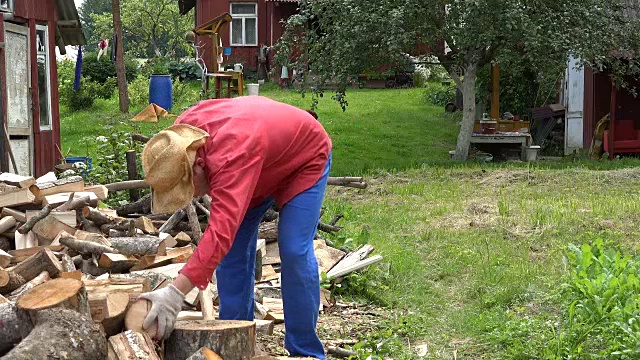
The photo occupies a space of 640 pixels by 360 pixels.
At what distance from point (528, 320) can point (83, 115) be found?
1985 cm

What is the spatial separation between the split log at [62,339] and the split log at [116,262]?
2.35 meters

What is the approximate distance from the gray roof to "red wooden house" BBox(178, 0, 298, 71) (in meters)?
16.7

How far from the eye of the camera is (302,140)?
5.02 m

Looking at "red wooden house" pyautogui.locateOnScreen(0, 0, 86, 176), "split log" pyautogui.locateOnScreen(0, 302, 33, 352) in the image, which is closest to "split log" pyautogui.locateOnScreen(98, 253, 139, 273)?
"split log" pyautogui.locateOnScreen(0, 302, 33, 352)

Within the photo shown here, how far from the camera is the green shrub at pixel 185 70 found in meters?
33.4

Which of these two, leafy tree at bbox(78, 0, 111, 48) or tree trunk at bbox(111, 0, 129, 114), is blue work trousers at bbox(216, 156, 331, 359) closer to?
tree trunk at bbox(111, 0, 129, 114)

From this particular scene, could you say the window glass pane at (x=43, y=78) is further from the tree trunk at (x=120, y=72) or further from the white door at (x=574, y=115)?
the white door at (x=574, y=115)

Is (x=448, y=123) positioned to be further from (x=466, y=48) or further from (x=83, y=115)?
(x=83, y=115)

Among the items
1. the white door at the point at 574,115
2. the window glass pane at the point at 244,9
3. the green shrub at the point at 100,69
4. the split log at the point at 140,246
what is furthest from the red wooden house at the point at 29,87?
the window glass pane at the point at 244,9

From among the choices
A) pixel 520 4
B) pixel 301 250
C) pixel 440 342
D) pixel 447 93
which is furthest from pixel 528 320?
pixel 447 93

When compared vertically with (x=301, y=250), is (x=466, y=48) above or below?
above

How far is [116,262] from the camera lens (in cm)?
672

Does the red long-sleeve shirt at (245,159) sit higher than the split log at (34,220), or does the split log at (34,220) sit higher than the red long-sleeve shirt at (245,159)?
the red long-sleeve shirt at (245,159)

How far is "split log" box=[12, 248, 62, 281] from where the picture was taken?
5.92 m
